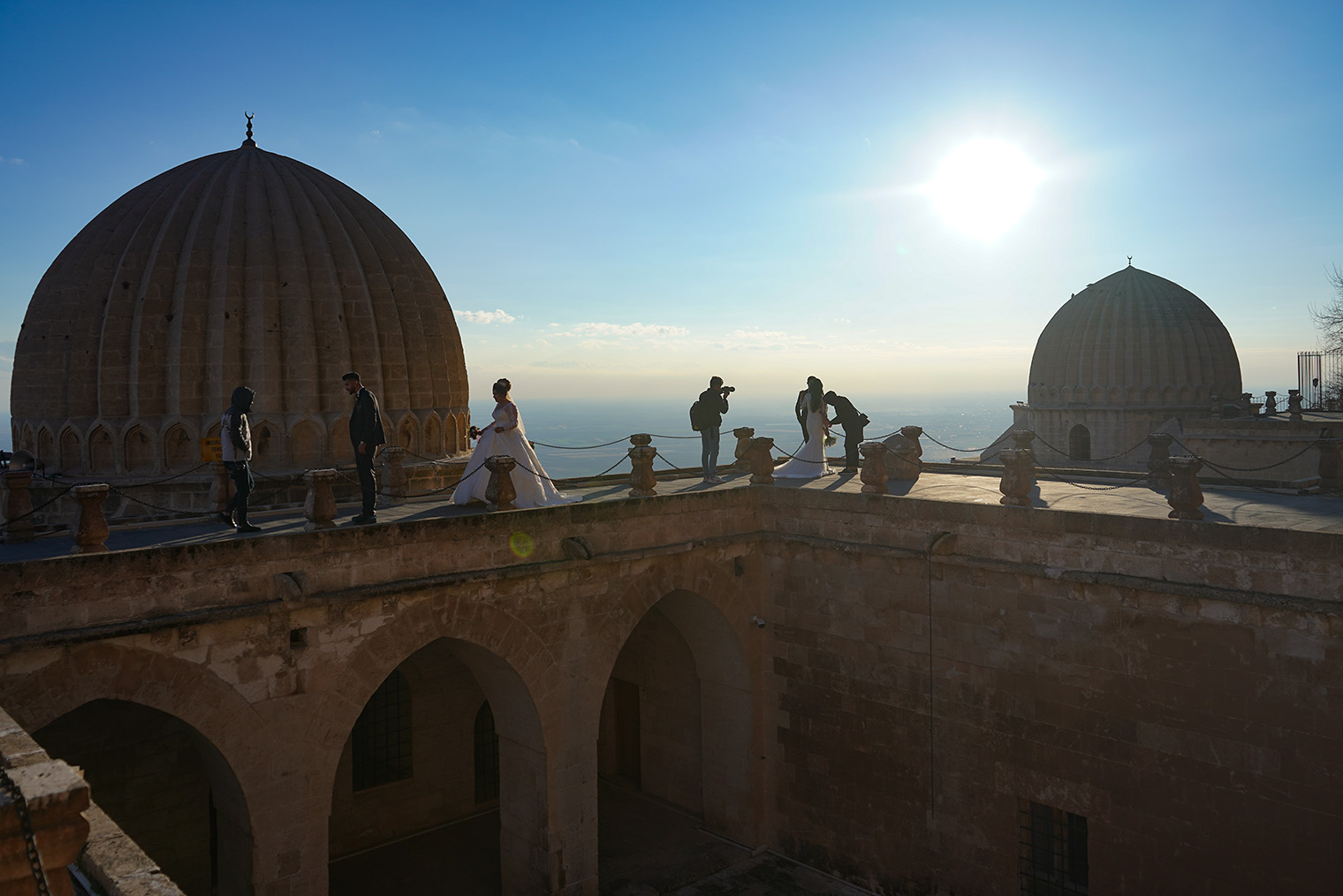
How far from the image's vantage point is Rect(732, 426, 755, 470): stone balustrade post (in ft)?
59.4

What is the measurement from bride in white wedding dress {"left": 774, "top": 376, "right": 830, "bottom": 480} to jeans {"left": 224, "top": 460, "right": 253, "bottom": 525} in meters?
9.10

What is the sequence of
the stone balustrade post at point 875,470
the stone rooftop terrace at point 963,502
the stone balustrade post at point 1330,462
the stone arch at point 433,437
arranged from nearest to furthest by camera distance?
the stone rooftop terrace at point 963,502 < the stone balustrade post at point 1330,462 < the stone balustrade post at point 875,470 < the stone arch at point 433,437

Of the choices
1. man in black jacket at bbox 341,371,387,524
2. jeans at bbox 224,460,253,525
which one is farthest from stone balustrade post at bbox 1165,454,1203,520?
jeans at bbox 224,460,253,525

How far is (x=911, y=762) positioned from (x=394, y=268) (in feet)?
38.6

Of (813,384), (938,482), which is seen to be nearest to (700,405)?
(813,384)

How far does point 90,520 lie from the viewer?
943 centimetres

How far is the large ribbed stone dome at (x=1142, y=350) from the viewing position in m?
31.2

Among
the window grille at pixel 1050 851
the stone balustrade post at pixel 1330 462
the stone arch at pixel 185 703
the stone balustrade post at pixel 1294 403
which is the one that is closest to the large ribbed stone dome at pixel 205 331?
the stone arch at pixel 185 703

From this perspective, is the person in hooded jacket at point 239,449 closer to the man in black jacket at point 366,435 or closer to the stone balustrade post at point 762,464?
the man in black jacket at point 366,435

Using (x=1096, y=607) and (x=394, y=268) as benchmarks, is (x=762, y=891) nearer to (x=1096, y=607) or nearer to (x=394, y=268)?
(x=1096, y=607)

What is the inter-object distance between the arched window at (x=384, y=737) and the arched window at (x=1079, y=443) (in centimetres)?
2549

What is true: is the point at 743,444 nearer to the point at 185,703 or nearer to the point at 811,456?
the point at 811,456

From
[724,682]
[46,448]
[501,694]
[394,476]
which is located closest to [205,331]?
[46,448]

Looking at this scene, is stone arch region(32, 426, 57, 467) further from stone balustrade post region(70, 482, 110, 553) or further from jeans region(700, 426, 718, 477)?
jeans region(700, 426, 718, 477)
